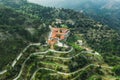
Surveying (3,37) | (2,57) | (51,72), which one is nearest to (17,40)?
(3,37)

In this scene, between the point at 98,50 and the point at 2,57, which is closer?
the point at 2,57

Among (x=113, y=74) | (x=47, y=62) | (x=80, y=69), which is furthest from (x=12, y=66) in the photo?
(x=113, y=74)

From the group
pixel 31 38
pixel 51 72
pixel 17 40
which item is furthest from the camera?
pixel 31 38

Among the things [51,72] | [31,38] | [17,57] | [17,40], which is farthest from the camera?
[31,38]

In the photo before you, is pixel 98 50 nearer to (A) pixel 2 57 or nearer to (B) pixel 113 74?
(B) pixel 113 74

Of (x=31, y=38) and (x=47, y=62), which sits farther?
(x=31, y=38)

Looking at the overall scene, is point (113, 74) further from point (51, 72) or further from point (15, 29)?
point (15, 29)

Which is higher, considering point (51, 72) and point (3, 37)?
point (3, 37)

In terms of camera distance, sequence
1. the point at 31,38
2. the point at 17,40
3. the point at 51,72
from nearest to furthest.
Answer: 1. the point at 51,72
2. the point at 17,40
3. the point at 31,38

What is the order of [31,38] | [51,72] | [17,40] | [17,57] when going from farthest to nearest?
[31,38] → [17,40] → [17,57] → [51,72]
